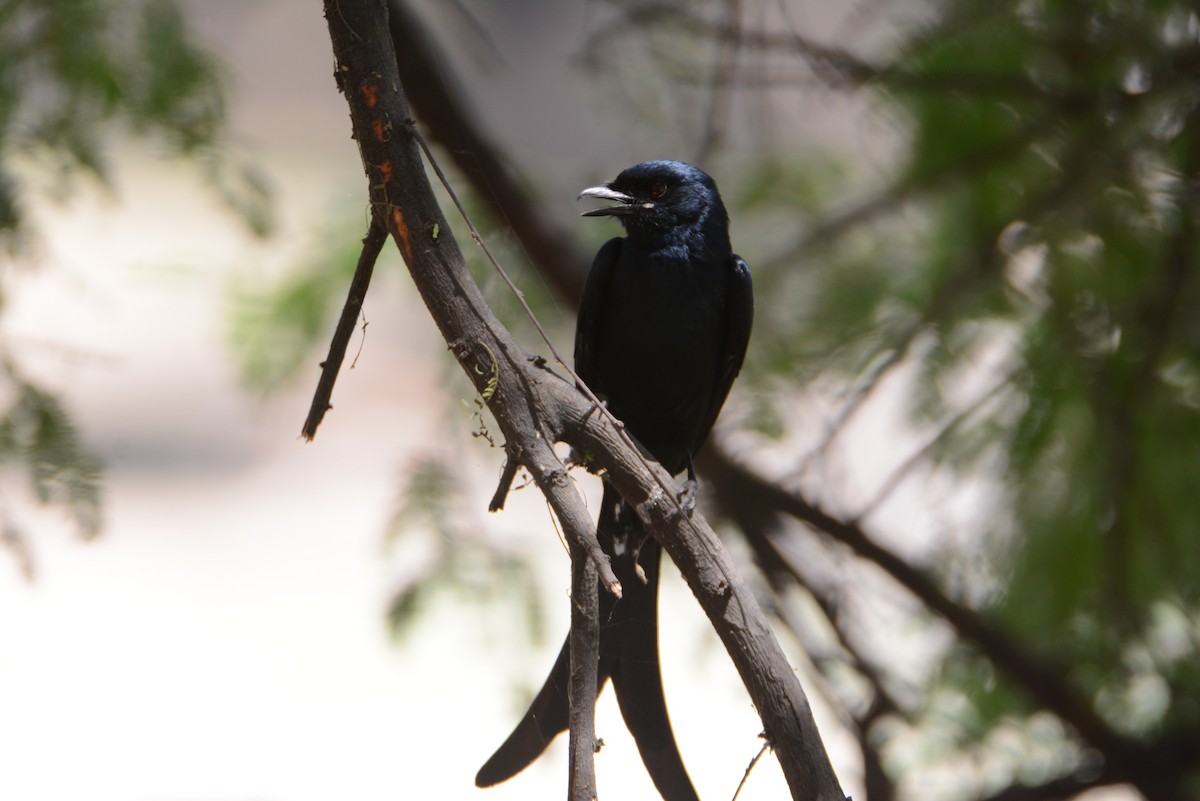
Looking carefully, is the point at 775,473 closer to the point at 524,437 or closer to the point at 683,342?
the point at 683,342

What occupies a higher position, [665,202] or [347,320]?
[665,202]

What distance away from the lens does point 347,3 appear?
1325 mm

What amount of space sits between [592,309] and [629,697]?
3.03 feet

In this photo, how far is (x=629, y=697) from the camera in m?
1.74

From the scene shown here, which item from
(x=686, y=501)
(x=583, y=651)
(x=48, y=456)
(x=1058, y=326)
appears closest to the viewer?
(x=583, y=651)

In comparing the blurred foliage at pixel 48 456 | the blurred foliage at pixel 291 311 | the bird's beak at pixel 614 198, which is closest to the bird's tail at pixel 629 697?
the bird's beak at pixel 614 198

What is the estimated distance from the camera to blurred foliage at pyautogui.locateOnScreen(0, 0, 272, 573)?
2.27 m

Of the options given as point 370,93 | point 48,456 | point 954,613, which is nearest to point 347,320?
point 370,93

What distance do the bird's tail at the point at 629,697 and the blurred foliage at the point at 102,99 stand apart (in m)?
1.19

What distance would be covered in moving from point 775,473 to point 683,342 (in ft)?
4.71

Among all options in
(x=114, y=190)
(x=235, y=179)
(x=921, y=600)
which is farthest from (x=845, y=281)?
(x=114, y=190)

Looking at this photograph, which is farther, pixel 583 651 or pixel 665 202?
pixel 665 202

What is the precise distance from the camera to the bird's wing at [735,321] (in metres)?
2.40

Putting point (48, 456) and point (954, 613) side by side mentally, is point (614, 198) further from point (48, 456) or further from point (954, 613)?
point (954, 613)
